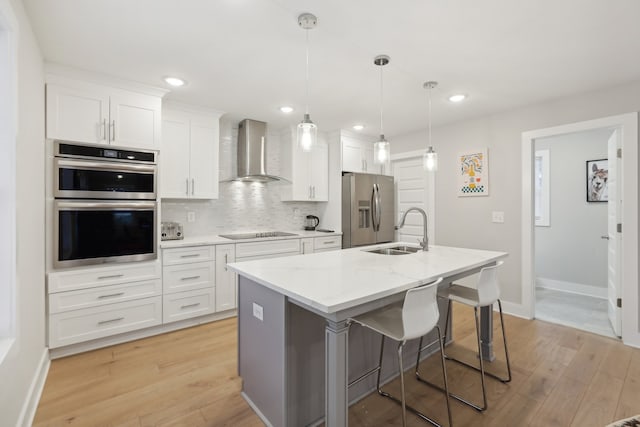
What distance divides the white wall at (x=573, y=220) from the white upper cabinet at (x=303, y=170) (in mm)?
3301

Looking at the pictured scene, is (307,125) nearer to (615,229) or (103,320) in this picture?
(103,320)

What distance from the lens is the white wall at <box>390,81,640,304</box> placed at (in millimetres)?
2979

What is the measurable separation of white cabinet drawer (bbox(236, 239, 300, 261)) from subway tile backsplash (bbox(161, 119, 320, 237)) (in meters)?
0.69

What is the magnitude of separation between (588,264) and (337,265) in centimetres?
430

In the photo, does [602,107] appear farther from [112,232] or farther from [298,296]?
[112,232]

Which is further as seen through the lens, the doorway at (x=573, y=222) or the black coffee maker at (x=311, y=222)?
the black coffee maker at (x=311, y=222)

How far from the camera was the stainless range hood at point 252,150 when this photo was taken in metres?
3.84

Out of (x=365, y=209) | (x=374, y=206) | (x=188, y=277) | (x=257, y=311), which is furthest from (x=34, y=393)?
(x=374, y=206)

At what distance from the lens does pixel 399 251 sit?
2691 mm

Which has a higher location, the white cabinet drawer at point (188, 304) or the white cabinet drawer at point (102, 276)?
the white cabinet drawer at point (102, 276)

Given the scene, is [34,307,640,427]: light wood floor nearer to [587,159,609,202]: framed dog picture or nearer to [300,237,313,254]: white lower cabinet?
[300,237,313,254]: white lower cabinet

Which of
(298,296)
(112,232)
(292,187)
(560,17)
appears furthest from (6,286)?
(560,17)

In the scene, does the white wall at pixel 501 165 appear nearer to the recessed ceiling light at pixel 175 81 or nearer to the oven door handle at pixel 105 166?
the recessed ceiling light at pixel 175 81

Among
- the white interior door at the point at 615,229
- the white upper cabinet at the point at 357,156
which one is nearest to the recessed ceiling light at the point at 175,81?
the white upper cabinet at the point at 357,156
